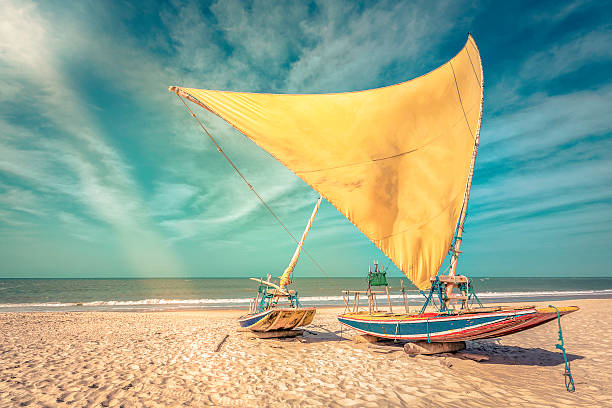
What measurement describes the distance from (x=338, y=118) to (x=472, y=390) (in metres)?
7.11

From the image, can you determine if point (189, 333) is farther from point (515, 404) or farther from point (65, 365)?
point (515, 404)

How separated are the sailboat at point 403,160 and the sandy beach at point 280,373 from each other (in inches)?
48.9

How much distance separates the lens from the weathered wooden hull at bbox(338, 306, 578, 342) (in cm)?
666

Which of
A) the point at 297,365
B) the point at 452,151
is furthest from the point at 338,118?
the point at 297,365

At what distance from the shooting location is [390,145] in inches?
331

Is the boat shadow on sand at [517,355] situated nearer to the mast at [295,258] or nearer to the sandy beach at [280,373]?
the sandy beach at [280,373]

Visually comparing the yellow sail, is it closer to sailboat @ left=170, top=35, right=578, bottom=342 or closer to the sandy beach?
sailboat @ left=170, top=35, right=578, bottom=342

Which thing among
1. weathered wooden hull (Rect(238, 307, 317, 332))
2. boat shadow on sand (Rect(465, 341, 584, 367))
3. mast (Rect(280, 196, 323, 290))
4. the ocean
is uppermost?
mast (Rect(280, 196, 323, 290))

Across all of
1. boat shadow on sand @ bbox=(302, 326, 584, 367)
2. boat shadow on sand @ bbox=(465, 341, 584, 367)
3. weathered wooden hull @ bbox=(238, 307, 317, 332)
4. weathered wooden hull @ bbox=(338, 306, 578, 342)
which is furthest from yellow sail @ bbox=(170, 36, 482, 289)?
weathered wooden hull @ bbox=(238, 307, 317, 332)

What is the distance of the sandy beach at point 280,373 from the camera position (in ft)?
18.3

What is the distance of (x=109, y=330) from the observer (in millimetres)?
13000

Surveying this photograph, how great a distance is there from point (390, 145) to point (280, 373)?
686 cm

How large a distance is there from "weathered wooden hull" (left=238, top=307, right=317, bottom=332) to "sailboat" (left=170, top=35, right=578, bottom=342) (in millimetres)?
2103

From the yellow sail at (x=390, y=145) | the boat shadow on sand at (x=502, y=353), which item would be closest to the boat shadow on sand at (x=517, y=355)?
the boat shadow on sand at (x=502, y=353)
